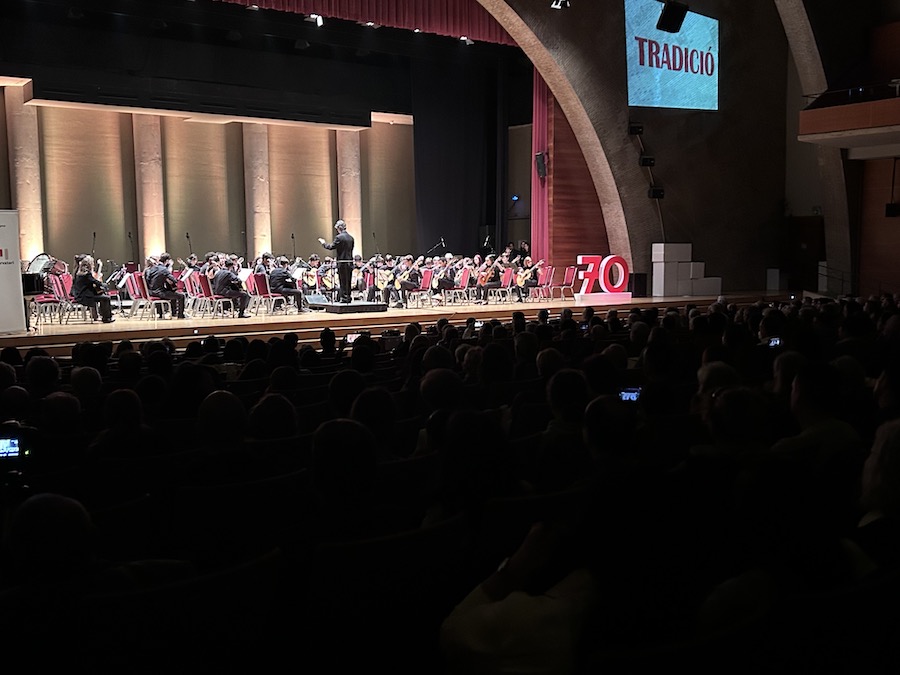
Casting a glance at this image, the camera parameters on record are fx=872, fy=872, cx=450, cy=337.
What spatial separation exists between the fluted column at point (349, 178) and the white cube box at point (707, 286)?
27.7 feet

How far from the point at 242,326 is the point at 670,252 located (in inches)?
363

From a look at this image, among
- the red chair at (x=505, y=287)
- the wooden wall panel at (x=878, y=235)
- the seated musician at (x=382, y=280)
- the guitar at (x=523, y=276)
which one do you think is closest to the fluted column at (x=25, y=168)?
the seated musician at (x=382, y=280)

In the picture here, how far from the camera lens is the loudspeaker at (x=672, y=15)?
1269cm

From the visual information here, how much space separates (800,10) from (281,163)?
12.3m

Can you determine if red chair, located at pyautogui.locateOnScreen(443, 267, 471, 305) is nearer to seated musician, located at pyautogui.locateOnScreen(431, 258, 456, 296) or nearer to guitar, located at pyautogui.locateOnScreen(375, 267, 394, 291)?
seated musician, located at pyautogui.locateOnScreen(431, 258, 456, 296)

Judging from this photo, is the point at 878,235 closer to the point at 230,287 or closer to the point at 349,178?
the point at 349,178

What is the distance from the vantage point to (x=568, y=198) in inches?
717

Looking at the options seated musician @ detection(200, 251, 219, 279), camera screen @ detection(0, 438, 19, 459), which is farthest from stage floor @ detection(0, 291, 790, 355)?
camera screen @ detection(0, 438, 19, 459)

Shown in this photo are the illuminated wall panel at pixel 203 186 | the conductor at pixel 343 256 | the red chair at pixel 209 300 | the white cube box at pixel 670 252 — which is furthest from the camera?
the illuminated wall panel at pixel 203 186

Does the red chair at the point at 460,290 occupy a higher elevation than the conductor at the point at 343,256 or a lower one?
lower

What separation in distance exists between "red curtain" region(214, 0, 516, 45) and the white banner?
627 centimetres

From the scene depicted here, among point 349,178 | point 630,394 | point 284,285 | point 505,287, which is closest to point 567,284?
point 505,287

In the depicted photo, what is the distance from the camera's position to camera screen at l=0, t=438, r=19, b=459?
2.79 m

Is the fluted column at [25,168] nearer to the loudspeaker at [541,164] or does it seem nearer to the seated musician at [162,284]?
the seated musician at [162,284]
